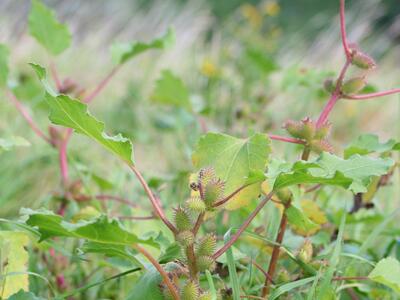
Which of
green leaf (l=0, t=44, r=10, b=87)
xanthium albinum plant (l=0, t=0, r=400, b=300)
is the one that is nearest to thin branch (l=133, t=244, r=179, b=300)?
xanthium albinum plant (l=0, t=0, r=400, b=300)

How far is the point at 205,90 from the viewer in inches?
122

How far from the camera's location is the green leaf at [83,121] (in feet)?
2.61

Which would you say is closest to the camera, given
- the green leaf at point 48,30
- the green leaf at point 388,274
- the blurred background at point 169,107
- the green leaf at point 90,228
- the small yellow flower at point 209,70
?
the green leaf at point 90,228

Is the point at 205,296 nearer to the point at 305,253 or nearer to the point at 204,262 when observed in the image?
the point at 204,262

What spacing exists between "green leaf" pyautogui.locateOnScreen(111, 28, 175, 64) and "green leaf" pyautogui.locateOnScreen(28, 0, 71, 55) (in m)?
0.10

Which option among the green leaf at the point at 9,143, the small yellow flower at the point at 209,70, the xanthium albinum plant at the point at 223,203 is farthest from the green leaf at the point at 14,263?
the small yellow flower at the point at 209,70

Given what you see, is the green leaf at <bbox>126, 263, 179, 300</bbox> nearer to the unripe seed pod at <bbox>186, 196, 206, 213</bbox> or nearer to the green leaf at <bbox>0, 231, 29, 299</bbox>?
the unripe seed pod at <bbox>186, 196, 206, 213</bbox>

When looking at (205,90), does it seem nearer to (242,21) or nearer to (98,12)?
(242,21)

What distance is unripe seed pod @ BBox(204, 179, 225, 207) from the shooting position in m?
0.80

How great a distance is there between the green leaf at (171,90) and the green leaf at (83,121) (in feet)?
2.39

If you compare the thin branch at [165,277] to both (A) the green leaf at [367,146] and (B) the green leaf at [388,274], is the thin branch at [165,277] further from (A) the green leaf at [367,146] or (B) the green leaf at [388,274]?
(A) the green leaf at [367,146]

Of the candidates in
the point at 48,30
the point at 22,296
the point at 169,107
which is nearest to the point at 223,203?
the point at 22,296

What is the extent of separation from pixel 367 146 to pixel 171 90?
65 cm

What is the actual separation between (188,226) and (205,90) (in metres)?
2.32
